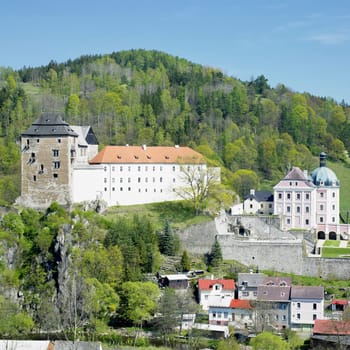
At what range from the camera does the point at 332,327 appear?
42719 millimetres

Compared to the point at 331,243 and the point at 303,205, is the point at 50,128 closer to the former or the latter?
the point at 303,205

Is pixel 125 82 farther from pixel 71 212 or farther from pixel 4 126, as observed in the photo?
pixel 71 212

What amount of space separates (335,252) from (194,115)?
4309 cm

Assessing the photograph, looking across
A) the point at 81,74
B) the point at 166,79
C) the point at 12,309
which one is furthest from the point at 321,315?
the point at 81,74

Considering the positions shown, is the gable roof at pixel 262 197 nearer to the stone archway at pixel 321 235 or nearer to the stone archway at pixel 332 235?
the stone archway at pixel 321 235

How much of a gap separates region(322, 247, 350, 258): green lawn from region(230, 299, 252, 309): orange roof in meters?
8.38

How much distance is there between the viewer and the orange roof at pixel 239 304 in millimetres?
47438

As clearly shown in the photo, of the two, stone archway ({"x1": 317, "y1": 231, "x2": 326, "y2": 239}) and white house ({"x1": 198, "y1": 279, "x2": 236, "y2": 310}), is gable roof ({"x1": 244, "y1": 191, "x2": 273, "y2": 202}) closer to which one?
stone archway ({"x1": 317, "y1": 231, "x2": 326, "y2": 239})

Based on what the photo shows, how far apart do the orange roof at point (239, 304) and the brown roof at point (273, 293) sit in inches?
35.8

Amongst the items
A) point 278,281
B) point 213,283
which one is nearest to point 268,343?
point 213,283

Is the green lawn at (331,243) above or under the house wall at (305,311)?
above

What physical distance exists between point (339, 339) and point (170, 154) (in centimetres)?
2484

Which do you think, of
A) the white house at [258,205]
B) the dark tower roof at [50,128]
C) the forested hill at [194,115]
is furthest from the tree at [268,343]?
the forested hill at [194,115]

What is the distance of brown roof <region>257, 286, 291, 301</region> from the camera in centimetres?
4725
